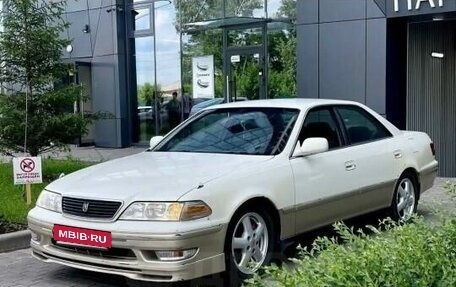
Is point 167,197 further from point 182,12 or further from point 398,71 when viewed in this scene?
point 182,12

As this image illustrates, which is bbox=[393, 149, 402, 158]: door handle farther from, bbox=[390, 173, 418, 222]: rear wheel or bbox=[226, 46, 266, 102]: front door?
bbox=[226, 46, 266, 102]: front door

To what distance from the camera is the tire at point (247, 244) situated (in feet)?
15.3

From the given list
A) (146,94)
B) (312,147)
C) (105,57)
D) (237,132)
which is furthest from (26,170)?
(105,57)

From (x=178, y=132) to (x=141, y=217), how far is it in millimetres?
1995

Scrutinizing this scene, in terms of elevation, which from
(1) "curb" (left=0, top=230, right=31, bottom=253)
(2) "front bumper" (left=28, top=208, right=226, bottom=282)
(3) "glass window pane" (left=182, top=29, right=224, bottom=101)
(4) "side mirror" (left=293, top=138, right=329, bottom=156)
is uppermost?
(3) "glass window pane" (left=182, top=29, right=224, bottom=101)

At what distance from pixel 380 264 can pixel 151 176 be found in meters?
2.59

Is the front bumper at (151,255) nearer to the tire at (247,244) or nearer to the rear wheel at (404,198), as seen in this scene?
the tire at (247,244)

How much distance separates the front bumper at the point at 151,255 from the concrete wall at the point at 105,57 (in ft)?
43.4

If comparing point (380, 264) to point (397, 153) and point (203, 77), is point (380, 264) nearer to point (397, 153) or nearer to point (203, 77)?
point (397, 153)

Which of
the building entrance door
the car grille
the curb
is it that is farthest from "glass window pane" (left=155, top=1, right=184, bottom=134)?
the car grille

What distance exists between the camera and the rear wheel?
6702 mm

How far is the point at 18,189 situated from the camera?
9328mm

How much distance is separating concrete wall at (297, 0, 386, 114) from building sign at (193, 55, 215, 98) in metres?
3.49

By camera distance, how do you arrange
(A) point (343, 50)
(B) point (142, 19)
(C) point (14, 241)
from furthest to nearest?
(B) point (142, 19) < (A) point (343, 50) < (C) point (14, 241)
